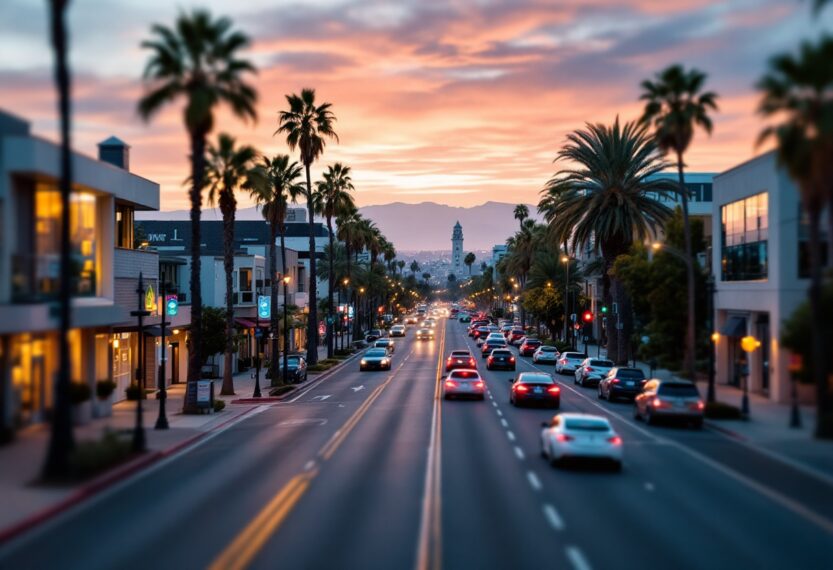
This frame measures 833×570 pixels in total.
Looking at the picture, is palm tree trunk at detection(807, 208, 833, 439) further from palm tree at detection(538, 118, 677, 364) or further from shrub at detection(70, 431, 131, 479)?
palm tree at detection(538, 118, 677, 364)

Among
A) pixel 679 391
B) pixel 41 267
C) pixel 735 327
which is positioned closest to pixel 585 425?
pixel 679 391

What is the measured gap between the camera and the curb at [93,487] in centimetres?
1614

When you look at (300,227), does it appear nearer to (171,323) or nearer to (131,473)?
(171,323)

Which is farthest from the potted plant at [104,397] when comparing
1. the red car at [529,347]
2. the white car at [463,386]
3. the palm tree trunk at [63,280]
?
the red car at [529,347]

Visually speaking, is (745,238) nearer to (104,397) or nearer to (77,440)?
(104,397)

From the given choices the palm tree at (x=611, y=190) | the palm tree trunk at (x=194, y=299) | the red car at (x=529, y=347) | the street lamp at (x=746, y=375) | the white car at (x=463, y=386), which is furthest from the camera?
the red car at (x=529, y=347)

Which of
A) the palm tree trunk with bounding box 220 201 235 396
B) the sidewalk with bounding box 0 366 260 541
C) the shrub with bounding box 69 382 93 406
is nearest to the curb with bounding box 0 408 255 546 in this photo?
the sidewalk with bounding box 0 366 260 541

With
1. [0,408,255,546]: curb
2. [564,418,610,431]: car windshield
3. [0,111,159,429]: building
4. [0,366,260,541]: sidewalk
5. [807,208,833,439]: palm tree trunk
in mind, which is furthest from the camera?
[0,111,159,429]: building

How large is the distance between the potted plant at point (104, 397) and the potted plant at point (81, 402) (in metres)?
0.58

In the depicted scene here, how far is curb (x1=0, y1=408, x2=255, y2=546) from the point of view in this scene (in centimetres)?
1614

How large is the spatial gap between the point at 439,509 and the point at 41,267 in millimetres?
14772

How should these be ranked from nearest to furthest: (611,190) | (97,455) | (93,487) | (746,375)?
(93,487), (97,455), (746,375), (611,190)

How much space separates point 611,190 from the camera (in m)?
61.6

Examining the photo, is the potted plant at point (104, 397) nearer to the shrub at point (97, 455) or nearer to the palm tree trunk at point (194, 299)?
the palm tree trunk at point (194, 299)
